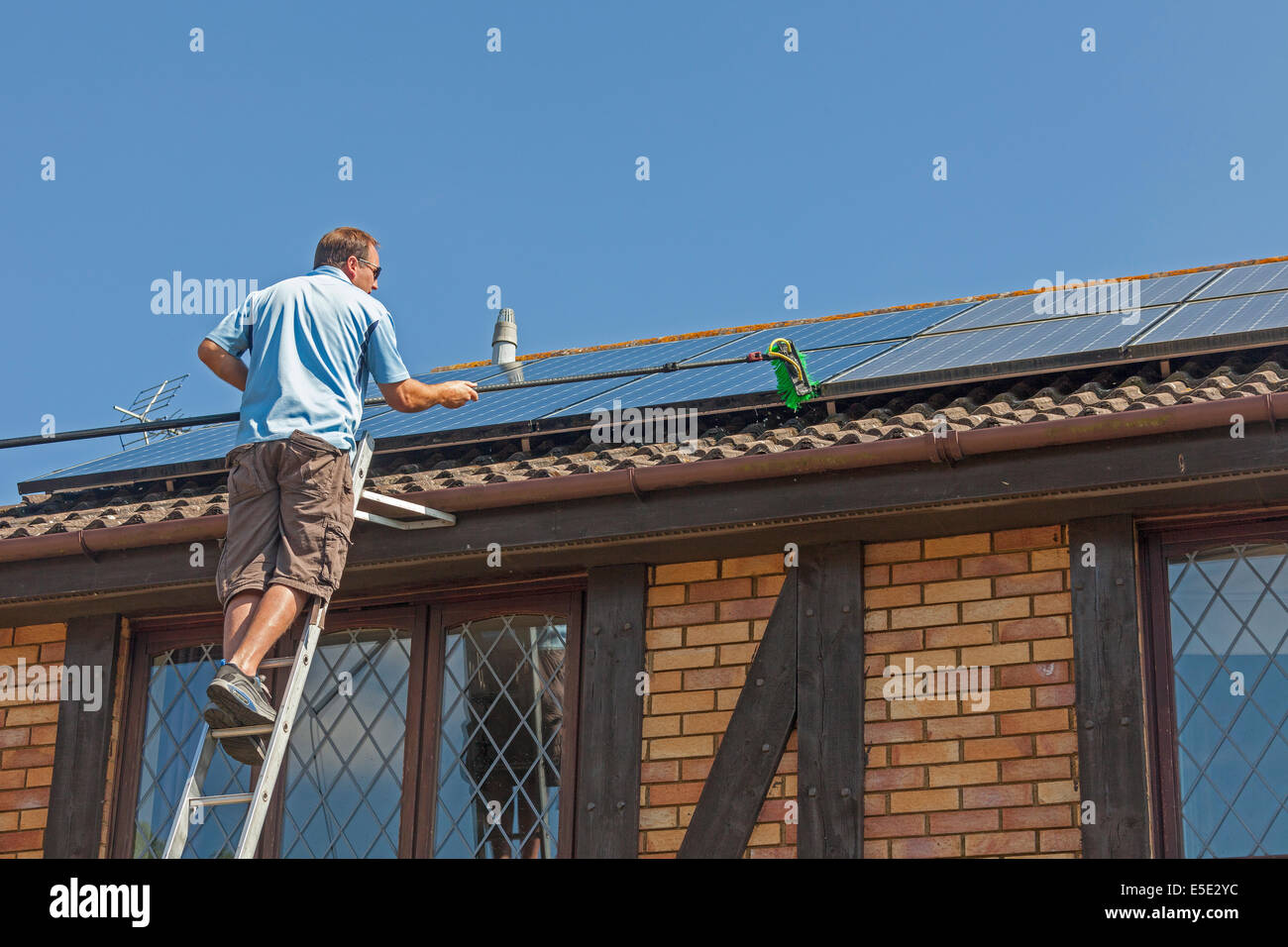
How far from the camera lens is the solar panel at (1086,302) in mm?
10102

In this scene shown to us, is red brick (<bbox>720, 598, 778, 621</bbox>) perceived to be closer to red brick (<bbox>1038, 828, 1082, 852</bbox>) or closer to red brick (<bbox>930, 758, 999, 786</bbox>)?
red brick (<bbox>930, 758, 999, 786</bbox>)

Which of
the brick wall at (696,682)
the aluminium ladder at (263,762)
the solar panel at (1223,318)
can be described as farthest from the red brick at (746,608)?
the solar panel at (1223,318)

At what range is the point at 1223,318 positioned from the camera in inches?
344

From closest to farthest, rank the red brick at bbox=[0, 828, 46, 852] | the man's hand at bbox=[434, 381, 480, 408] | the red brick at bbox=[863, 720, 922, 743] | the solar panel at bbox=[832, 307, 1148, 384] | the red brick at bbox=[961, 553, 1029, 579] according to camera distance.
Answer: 1. the man's hand at bbox=[434, 381, 480, 408]
2. the red brick at bbox=[863, 720, 922, 743]
3. the red brick at bbox=[961, 553, 1029, 579]
4. the solar panel at bbox=[832, 307, 1148, 384]
5. the red brick at bbox=[0, 828, 46, 852]

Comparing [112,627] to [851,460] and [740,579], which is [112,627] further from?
[851,460]

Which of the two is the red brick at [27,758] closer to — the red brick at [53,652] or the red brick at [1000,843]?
the red brick at [53,652]

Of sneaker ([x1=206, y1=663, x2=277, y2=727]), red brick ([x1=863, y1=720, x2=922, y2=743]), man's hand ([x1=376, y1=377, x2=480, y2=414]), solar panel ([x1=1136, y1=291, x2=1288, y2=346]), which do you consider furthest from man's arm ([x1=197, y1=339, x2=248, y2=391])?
solar panel ([x1=1136, y1=291, x2=1288, y2=346])

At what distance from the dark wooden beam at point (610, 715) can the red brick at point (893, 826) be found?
111 cm

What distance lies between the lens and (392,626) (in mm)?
8891

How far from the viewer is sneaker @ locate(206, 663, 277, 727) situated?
6.23 m

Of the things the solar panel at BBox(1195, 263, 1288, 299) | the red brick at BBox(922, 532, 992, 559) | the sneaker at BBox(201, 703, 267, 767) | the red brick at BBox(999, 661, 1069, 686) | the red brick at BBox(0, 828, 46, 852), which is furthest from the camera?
the solar panel at BBox(1195, 263, 1288, 299)

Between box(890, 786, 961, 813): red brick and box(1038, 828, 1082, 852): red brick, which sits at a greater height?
box(890, 786, 961, 813): red brick

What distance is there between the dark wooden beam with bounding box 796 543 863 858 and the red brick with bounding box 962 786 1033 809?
19.0 inches

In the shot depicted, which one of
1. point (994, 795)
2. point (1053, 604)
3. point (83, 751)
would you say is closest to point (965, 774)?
point (994, 795)
